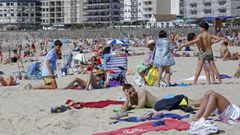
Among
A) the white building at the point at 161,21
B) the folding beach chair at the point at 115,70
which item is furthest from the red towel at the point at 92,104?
the white building at the point at 161,21

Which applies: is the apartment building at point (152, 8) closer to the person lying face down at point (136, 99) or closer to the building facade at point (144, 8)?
the building facade at point (144, 8)

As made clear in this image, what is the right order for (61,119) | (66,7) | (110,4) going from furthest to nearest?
(66,7) < (110,4) < (61,119)

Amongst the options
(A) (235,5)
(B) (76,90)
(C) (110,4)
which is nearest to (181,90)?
(B) (76,90)

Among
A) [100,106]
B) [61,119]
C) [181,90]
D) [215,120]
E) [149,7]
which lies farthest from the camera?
[149,7]

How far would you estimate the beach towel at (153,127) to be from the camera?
6.79 m

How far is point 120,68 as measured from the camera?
11.9m

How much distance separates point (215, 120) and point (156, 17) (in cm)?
8339

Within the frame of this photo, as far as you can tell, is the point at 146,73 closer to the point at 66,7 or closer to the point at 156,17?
the point at 156,17

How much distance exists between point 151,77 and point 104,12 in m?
95.6

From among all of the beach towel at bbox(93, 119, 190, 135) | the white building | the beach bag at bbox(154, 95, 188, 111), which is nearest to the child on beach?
the beach bag at bbox(154, 95, 188, 111)

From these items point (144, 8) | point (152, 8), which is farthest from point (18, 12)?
point (152, 8)

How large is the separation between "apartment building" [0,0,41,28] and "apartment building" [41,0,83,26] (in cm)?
260

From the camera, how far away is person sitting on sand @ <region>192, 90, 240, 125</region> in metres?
6.76

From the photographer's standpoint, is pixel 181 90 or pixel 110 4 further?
pixel 110 4
